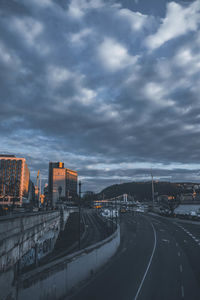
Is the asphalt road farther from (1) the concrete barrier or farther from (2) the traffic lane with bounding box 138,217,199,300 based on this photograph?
(1) the concrete barrier

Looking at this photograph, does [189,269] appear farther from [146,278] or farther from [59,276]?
[59,276]

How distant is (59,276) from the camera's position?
14.8 m

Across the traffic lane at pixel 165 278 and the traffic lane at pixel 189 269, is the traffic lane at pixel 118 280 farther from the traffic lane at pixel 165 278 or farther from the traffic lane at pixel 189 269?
the traffic lane at pixel 189 269

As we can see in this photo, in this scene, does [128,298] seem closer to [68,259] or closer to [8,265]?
[68,259]

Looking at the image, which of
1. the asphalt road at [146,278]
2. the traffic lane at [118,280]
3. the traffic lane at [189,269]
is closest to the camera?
the traffic lane at [118,280]

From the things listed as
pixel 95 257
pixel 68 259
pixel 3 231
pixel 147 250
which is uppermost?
pixel 3 231

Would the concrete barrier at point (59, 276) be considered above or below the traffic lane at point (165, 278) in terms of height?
above

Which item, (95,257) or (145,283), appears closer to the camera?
(145,283)

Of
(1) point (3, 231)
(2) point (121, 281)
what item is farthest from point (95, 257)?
(1) point (3, 231)

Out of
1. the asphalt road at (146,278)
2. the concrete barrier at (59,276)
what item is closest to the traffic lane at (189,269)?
the asphalt road at (146,278)

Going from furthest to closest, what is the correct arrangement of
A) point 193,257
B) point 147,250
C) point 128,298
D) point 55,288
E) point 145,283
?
point 147,250, point 193,257, point 145,283, point 128,298, point 55,288

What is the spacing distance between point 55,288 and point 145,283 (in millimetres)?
8494

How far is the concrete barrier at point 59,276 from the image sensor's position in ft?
39.0

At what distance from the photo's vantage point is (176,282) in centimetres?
1909
